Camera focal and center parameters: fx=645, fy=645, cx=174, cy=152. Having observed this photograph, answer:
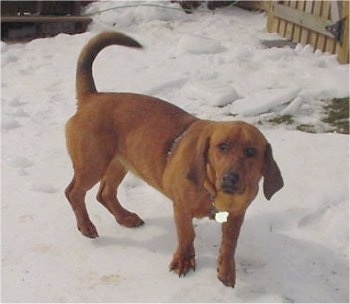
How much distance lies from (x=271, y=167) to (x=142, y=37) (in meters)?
4.87

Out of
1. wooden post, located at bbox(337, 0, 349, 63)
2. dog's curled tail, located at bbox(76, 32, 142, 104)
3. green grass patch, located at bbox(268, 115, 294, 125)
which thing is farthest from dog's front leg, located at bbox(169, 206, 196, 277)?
wooden post, located at bbox(337, 0, 349, 63)

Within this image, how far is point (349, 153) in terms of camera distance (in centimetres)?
449

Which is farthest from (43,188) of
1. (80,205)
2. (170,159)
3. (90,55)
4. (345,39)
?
(345,39)

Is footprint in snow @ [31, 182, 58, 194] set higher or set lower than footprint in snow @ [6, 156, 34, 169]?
higher

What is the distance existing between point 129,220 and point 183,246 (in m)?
0.54

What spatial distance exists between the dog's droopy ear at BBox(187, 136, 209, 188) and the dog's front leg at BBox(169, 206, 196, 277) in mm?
242

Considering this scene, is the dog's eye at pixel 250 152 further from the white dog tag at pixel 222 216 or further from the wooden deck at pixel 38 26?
the wooden deck at pixel 38 26

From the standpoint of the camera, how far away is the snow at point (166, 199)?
3.15 metres

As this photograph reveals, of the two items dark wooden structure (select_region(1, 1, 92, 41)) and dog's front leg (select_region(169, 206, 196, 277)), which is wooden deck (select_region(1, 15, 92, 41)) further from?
dog's front leg (select_region(169, 206, 196, 277))

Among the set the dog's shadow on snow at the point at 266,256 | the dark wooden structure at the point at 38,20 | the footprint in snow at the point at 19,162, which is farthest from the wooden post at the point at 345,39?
the footprint in snow at the point at 19,162

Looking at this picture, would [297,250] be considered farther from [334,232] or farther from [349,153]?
[349,153]

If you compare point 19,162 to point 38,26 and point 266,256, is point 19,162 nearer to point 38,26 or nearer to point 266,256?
point 266,256

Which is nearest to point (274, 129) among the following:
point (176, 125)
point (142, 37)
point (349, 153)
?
point (349, 153)

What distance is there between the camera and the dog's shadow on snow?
312 centimetres
